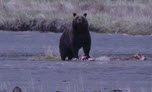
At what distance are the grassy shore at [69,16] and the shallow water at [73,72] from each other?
704 cm

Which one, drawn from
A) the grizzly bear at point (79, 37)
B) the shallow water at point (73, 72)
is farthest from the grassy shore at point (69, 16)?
the grizzly bear at point (79, 37)

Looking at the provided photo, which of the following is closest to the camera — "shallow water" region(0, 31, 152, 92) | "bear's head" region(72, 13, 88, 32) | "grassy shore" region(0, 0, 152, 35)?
"shallow water" region(0, 31, 152, 92)

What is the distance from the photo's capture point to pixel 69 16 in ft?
110

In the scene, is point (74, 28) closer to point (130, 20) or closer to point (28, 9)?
point (130, 20)

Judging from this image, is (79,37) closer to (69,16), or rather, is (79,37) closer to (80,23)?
(80,23)

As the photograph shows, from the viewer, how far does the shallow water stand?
43.9 feet

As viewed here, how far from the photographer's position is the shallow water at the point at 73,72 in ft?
43.9

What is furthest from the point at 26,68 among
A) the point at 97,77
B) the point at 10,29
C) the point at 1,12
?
the point at 1,12

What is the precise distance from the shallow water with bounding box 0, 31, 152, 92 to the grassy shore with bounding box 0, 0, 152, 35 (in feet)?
23.1

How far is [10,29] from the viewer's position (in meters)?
32.7

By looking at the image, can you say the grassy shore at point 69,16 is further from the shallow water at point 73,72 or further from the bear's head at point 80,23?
the bear's head at point 80,23

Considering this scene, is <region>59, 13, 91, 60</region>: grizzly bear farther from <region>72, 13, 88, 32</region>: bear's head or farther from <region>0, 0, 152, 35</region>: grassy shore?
<region>0, 0, 152, 35</region>: grassy shore

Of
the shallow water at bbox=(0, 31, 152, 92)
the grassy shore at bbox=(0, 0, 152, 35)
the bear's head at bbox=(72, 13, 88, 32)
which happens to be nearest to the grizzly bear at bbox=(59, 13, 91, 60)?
the bear's head at bbox=(72, 13, 88, 32)

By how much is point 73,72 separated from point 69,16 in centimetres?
1763
